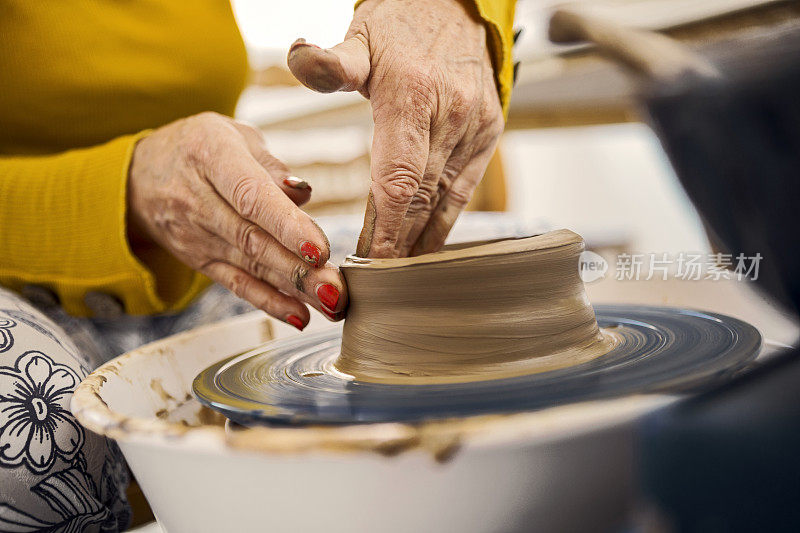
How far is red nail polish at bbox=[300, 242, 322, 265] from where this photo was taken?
641mm

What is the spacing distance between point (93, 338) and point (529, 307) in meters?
0.68

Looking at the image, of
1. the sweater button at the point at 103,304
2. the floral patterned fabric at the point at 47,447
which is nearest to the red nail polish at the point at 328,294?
the floral patterned fabric at the point at 47,447

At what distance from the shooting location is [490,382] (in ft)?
1.71

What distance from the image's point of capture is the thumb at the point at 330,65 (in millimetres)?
582

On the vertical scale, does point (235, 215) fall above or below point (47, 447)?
above

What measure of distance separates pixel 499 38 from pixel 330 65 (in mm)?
317

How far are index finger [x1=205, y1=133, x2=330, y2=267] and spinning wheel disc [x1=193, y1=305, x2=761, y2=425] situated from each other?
0.42 feet

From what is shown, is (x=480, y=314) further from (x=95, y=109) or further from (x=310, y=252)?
(x=95, y=109)

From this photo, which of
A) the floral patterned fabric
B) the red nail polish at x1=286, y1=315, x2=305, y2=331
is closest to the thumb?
the red nail polish at x1=286, y1=315, x2=305, y2=331

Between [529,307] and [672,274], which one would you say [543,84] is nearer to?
[672,274]

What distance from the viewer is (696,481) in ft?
1.28

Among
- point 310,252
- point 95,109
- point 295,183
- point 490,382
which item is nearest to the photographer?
point 490,382

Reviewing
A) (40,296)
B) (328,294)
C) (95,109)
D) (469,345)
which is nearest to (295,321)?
(328,294)

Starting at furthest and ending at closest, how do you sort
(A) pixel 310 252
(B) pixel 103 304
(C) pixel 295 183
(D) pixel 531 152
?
1. (D) pixel 531 152
2. (B) pixel 103 304
3. (C) pixel 295 183
4. (A) pixel 310 252
